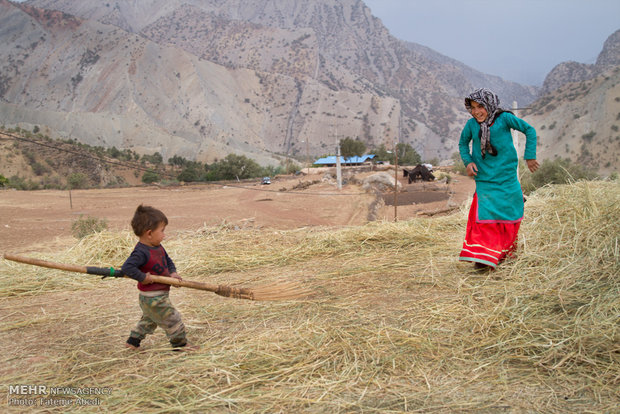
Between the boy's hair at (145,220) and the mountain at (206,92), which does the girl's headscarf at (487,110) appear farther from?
the mountain at (206,92)

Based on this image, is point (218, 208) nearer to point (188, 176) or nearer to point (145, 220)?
point (145, 220)

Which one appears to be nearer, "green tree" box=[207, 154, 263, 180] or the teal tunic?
the teal tunic

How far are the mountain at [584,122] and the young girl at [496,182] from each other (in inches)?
1455

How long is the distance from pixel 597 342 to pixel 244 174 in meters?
31.7

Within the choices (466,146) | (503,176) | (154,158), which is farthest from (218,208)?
(154,158)

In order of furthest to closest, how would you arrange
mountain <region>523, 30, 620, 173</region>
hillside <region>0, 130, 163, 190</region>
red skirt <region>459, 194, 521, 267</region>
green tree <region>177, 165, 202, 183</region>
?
mountain <region>523, 30, 620, 173</region> → green tree <region>177, 165, 202, 183</region> → hillside <region>0, 130, 163, 190</region> → red skirt <region>459, 194, 521, 267</region>

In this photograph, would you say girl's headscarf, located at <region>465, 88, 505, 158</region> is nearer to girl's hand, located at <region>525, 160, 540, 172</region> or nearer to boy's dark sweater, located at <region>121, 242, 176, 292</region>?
girl's hand, located at <region>525, 160, 540, 172</region>

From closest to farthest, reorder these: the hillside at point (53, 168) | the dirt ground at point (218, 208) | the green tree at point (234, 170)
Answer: the dirt ground at point (218, 208) < the hillside at point (53, 168) < the green tree at point (234, 170)

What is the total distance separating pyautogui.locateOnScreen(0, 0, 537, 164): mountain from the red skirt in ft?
96.8

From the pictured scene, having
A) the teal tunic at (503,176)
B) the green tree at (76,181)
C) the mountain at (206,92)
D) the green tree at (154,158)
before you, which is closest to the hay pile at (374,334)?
the teal tunic at (503,176)

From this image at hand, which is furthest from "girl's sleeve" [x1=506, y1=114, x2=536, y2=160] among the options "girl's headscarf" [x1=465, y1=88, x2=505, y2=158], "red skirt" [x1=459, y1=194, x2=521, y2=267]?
"red skirt" [x1=459, y1=194, x2=521, y2=267]

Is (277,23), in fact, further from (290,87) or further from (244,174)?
(244,174)

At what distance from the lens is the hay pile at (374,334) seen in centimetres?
192

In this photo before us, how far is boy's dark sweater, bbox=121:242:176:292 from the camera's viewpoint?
94.4 inches
